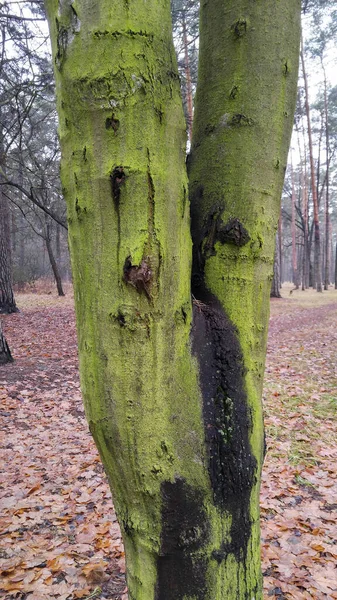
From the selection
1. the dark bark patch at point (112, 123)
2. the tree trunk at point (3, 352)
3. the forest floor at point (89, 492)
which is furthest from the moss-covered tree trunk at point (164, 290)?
the tree trunk at point (3, 352)

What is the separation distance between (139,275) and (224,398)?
0.42 meters

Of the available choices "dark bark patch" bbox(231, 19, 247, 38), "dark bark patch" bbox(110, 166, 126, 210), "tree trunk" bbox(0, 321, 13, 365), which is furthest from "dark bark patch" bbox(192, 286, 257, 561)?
"tree trunk" bbox(0, 321, 13, 365)

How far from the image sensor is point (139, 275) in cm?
87

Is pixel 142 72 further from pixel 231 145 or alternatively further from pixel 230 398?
pixel 230 398

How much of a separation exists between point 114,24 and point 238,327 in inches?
30.2

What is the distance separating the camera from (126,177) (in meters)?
0.85

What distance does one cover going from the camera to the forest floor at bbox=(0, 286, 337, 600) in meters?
2.39

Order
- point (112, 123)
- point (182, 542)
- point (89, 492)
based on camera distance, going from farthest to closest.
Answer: point (89, 492) → point (182, 542) → point (112, 123)

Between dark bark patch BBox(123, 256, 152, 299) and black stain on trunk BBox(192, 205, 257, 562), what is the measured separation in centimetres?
20

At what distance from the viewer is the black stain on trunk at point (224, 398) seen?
3.31 ft

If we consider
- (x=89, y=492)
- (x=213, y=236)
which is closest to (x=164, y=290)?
(x=213, y=236)

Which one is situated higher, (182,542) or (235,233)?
(235,233)

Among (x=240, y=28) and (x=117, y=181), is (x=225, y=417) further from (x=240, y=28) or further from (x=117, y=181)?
(x=240, y=28)

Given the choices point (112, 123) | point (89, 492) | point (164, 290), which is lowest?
point (89, 492)
